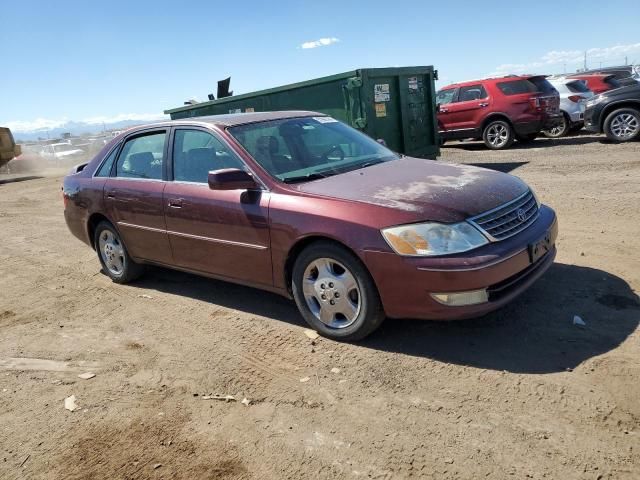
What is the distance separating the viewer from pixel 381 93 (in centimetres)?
988

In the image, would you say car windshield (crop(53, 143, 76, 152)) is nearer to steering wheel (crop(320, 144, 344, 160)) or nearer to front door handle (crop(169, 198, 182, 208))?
front door handle (crop(169, 198, 182, 208))

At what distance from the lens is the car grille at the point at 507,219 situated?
3588 mm

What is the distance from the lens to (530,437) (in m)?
2.78

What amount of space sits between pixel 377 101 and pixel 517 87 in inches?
200

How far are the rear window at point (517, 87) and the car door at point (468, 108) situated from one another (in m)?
0.42

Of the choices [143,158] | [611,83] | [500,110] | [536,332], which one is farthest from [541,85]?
[536,332]

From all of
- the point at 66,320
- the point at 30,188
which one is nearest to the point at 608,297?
the point at 66,320

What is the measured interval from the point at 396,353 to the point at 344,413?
0.76m

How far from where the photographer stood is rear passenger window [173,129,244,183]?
15.0 ft

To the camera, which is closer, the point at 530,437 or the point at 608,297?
the point at 530,437

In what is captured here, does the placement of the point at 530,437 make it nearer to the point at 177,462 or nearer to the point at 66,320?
the point at 177,462

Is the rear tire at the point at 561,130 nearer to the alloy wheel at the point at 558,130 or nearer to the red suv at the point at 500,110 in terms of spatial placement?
the alloy wheel at the point at 558,130

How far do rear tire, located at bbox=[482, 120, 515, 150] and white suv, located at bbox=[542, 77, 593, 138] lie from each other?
4.98 ft

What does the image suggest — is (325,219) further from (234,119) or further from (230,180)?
(234,119)
